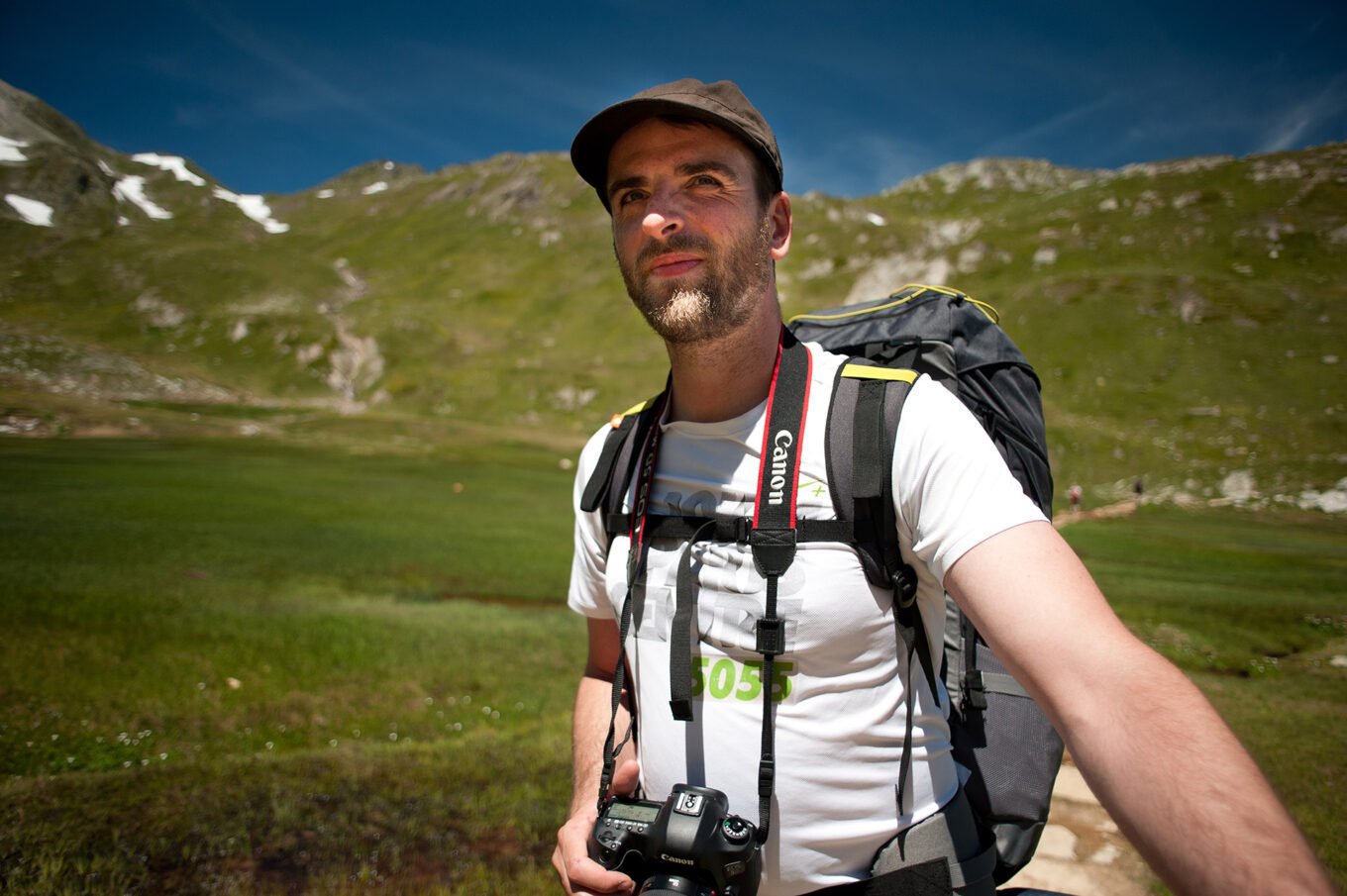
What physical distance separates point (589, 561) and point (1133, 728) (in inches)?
81.7

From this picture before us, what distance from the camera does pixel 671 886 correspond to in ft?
6.67

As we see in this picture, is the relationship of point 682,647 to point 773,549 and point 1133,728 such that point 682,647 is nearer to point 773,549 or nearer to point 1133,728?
point 773,549

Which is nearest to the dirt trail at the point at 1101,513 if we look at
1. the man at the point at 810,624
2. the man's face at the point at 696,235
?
the man at the point at 810,624

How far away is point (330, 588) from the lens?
17.8 metres

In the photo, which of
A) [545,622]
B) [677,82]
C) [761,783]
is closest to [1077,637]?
Result: [761,783]

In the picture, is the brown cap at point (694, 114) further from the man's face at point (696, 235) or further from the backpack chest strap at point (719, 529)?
the backpack chest strap at point (719, 529)

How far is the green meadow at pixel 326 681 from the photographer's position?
5809 mm

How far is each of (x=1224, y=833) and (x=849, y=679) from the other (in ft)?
3.49

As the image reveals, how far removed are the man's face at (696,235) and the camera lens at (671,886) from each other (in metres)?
1.76

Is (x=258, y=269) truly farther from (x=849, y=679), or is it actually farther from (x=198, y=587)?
(x=849, y=679)

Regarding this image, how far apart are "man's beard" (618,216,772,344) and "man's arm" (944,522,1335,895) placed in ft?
3.94

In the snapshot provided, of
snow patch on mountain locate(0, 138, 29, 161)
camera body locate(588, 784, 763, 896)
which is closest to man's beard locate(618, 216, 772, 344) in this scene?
camera body locate(588, 784, 763, 896)

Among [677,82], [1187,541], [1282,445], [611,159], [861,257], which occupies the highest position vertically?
[861,257]

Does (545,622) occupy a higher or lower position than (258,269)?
lower
